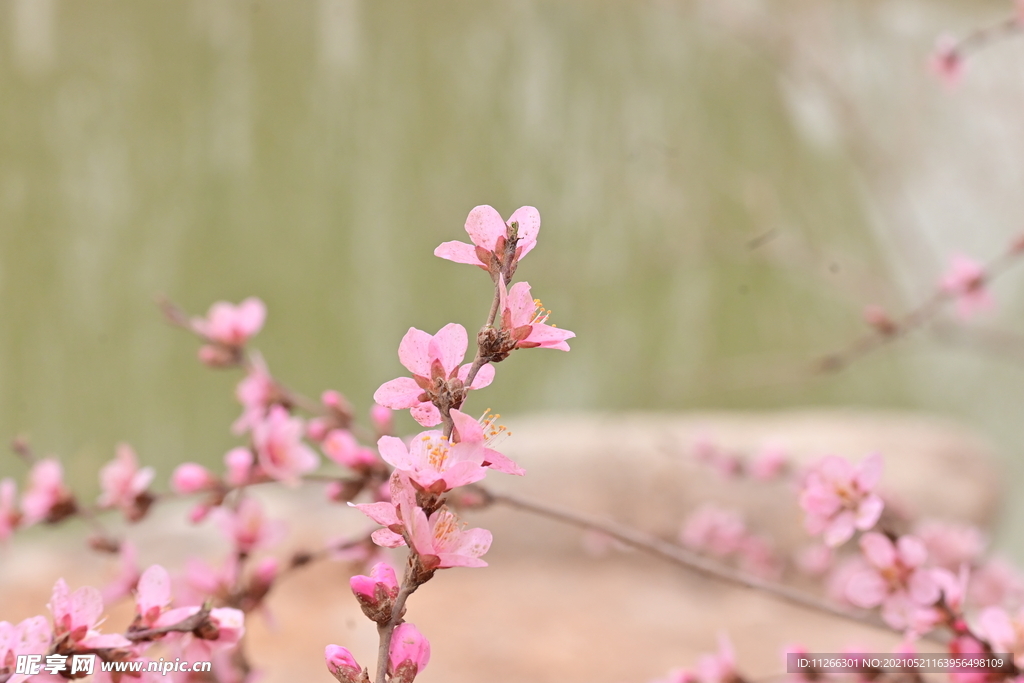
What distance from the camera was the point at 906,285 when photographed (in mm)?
2861

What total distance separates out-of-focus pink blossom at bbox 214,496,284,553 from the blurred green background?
85 cm

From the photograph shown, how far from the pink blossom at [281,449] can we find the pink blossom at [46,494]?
4.2 inches

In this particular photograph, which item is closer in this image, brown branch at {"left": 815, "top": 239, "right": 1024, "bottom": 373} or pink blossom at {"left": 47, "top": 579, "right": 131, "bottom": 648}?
pink blossom at {"left": 47, "top": 579, "right": 131, "bottom": 648}

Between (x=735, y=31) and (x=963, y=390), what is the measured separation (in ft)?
6.27

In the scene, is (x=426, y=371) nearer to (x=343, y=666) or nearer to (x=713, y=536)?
(x=343, y=666)

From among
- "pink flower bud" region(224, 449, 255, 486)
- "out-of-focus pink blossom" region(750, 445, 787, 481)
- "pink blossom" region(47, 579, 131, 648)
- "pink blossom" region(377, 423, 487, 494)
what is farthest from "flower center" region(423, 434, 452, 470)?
"out-of-focus pink blossom" region(750, 445, 787, 481)

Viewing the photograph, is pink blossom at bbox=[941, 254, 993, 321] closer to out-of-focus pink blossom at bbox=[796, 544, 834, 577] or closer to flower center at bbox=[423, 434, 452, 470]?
out-of-focus pink blossom at bbox=[796, 544, 834, 577]

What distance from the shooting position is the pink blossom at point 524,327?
0.20m

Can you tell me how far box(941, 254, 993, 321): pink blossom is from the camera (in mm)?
587

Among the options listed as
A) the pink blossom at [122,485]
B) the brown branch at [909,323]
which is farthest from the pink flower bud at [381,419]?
the brown branch at [909,323]

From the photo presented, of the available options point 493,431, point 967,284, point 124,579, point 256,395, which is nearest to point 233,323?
point 256,395

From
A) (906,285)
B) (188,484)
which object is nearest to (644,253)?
(906,285)

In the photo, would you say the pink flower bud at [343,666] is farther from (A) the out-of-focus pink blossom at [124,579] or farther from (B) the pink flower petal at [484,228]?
(A) the out-of-focus pink blossom at [124,579]

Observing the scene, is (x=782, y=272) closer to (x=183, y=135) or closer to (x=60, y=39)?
(x=183, y=135)
